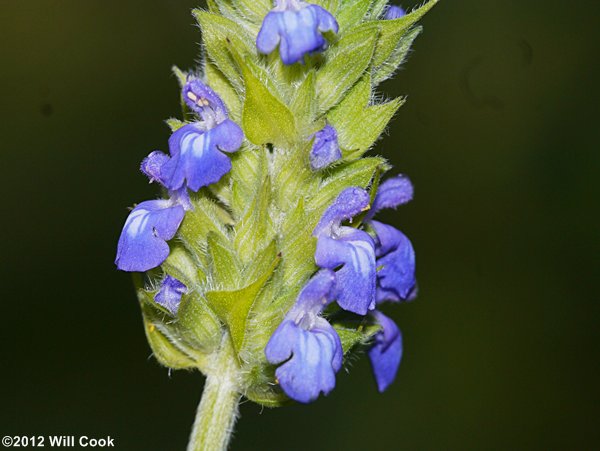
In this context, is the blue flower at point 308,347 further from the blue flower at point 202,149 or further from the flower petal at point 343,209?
the blue flower at point 202,149

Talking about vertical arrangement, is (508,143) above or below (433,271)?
above

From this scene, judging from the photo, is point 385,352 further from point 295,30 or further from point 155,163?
point 295,30

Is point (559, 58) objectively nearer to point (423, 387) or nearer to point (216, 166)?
point (423, 387)

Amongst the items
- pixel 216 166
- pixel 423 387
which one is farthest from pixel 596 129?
pixel 216 166

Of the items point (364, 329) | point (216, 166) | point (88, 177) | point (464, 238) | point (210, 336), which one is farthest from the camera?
point (464, 238)

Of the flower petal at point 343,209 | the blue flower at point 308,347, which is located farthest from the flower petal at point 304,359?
the flower petal at point 343,209

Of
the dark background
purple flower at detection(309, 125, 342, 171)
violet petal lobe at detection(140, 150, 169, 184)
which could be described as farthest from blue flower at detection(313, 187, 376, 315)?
the dark background

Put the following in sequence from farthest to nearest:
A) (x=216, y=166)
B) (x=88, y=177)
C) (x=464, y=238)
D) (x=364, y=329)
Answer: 1. (x=464, y=238)
2. (x=88, y=177)
3. (x=364, y=329)
4. (x=216, y=166)

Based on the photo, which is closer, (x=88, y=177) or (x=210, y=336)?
(x=210, y=336)
